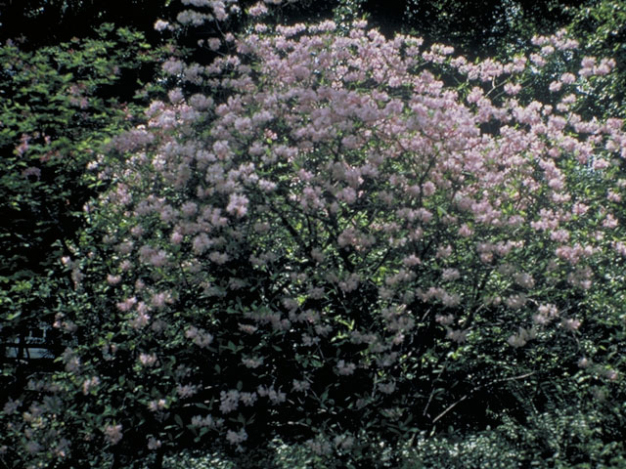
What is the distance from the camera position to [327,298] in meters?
4.71

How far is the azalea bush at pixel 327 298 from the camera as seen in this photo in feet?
14.2

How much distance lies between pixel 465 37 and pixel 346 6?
20.3ft

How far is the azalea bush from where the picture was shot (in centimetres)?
432

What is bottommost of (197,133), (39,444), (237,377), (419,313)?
(39,444)

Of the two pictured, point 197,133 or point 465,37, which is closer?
point 197,133

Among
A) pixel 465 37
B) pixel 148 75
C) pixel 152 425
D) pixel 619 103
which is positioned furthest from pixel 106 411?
pixel 465 37

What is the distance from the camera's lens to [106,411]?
165 inches

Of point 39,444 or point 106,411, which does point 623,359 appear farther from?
point 39,444

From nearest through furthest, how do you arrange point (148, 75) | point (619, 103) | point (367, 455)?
point (367, 455) < point (619, 103) < point (148, 75)

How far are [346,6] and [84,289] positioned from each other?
41.9 feet

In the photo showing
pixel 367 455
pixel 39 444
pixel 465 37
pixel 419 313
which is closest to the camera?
Result: pixel 367 455

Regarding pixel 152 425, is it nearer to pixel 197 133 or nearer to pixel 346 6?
pixel 197 133

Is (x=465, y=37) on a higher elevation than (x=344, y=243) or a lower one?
higher

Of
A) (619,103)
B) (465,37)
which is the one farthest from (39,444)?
(465,37)
